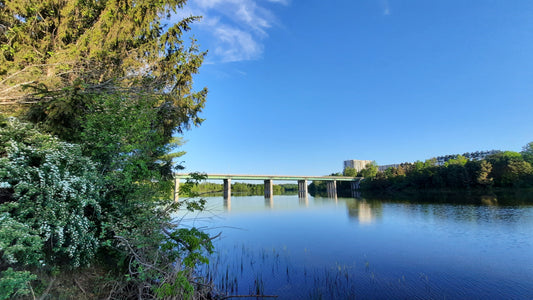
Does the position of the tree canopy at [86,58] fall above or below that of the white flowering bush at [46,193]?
above

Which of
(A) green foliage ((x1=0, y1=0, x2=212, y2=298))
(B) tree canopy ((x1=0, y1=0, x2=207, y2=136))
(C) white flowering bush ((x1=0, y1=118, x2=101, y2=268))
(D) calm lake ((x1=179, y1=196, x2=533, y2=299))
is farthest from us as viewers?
(D) calm lake ((x1=179, y1=196, x2=533, y2=299))

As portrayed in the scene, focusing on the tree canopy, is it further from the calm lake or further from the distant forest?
the distant forest

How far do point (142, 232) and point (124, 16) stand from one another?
761 centimetres

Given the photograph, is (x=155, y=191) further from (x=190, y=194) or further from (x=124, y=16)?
(x=124, y=16)

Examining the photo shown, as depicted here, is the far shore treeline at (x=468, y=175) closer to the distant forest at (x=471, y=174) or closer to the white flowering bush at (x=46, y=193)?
the distant forest at (x=471, y=174)

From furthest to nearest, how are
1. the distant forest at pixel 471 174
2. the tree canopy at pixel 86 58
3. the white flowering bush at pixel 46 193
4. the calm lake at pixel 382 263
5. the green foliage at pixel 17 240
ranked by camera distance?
the distant forest at pixel 471 174 → the calm lake at pixel 382 263 → the tree canopy at pixel 86 58 → the white flowering bush at pixel 46 193 → the green foliage at pixel 17 240

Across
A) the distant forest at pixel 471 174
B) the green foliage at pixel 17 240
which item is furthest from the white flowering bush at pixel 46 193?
the distant forest at pixel 471 174

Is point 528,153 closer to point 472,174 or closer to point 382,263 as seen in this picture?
point 472,174

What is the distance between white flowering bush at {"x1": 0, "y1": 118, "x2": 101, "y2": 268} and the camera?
4418 mm

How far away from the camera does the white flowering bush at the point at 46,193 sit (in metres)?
4.42

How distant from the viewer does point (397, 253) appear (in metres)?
12.4

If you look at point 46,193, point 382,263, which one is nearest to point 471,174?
point 382,263

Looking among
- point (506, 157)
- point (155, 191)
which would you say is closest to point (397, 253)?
point (155, 191)

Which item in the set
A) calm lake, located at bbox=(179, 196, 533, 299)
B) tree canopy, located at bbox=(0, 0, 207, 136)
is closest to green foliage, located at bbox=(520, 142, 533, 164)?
calm lake, located at bbox=(179, 196, 533, 299)
